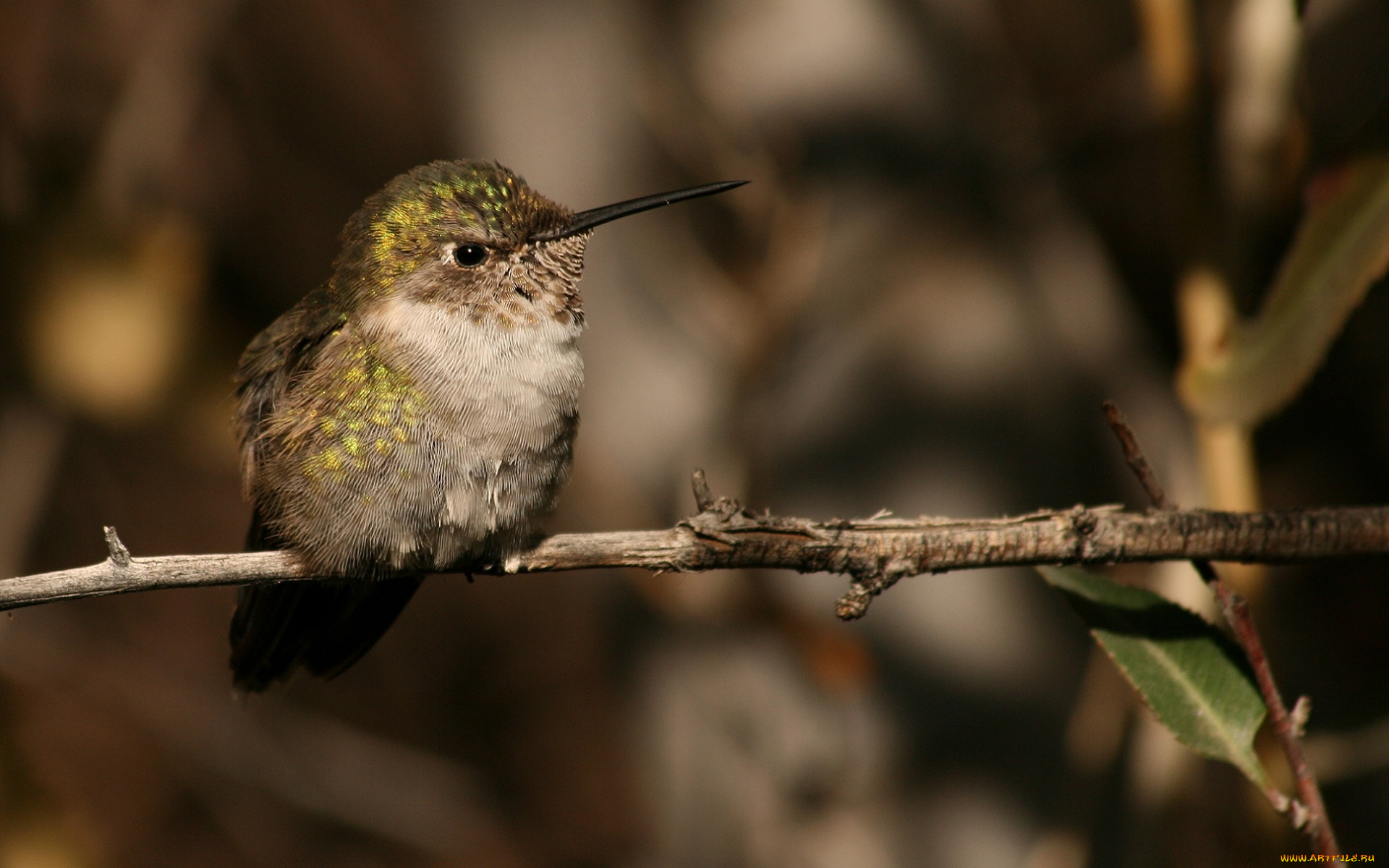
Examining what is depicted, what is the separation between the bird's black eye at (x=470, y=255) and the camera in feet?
8.37

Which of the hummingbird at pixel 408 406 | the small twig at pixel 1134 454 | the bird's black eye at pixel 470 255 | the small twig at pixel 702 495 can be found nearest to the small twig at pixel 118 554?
the hummingbird at pixel 408 406

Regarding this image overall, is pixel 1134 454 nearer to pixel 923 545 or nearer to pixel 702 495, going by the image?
pixel 923 545

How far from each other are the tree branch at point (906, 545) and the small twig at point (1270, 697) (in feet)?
0.17

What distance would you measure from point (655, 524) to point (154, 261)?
5.93 feet

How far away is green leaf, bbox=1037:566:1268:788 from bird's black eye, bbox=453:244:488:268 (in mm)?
1422

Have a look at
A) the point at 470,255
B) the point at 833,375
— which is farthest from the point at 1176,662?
the point at 833,375

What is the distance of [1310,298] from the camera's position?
75.0 inches

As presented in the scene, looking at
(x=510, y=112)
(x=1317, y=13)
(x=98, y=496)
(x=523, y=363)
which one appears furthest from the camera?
(x=98, y=496)

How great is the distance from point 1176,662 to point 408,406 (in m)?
1.40

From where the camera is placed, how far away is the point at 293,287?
7617 millimetres

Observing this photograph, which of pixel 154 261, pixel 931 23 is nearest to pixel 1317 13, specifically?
pixel 931 23

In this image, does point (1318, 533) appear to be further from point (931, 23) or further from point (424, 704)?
point (424, 704)

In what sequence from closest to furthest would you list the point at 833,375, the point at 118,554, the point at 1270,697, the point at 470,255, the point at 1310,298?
1. the point at 1270,697
2. the point at 118,554
3. the point at 1310,298
4. the point at 470,255
5. the point at 833,375

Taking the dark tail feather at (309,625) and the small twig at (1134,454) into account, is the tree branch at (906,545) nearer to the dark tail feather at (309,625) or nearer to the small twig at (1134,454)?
the small twig at (1134,454)
